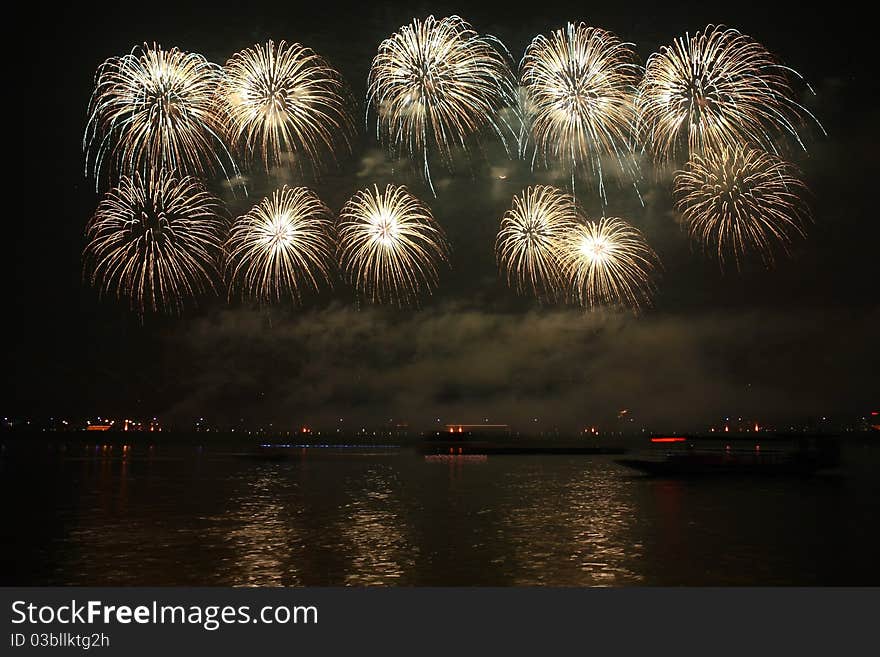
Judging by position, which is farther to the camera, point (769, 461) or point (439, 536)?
point (769, 461)

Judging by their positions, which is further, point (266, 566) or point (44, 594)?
point (266, 566)

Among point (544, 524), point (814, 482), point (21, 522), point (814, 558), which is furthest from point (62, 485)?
point (814, 482)

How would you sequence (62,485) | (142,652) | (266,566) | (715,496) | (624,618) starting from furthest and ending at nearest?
(62,485), (715,496), (266,566), (624,618), (142,652)

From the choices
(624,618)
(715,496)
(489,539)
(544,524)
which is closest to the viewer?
(624,618)

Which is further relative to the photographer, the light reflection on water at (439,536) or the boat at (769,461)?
the boat at (769,461)

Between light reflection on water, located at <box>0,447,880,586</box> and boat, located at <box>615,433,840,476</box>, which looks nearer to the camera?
light reflection on water, located at <box>0,447,880,586</box>

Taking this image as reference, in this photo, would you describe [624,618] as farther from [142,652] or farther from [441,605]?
[142,652]

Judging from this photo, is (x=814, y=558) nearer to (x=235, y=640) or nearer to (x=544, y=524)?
(x=544, y=524)
